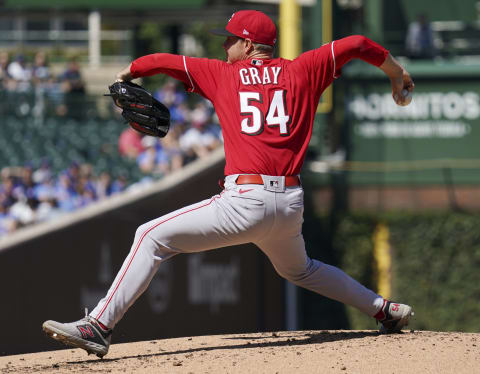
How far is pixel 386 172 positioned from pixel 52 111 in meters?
5.20

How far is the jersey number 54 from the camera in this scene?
16.2 ft

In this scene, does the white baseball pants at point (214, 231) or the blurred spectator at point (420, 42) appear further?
the blurred spectator at point (420, 42)

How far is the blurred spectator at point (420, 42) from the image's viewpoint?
43.2 feet

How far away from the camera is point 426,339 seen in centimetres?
546

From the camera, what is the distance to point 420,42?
13.3m

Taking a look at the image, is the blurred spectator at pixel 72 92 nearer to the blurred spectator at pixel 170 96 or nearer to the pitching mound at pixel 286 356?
the blurred spectator at pixel 170 96

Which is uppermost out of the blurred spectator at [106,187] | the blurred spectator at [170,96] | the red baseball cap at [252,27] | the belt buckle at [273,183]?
the red baseball cap at [252,27]

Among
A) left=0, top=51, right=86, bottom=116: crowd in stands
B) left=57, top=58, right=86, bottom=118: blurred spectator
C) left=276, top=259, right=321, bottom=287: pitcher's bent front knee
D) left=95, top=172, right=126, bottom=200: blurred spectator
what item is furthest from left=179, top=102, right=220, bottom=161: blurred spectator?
left=276, top=259, right=321, bottom=287: pitcher's bent front knee

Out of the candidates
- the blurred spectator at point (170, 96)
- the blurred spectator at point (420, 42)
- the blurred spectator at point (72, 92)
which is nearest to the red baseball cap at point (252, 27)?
the blurred spectator at point (420, 42)

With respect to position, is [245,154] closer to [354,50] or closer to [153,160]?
[354,50]

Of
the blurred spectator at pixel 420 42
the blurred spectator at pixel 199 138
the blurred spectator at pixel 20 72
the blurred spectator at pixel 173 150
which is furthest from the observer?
the blurred spectator at pixel 20 72

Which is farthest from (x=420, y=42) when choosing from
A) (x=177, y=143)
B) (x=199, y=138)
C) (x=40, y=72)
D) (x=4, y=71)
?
(x=4, y=71)

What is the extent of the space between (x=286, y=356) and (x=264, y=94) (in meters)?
1.35

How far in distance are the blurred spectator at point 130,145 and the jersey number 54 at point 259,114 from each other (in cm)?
797
